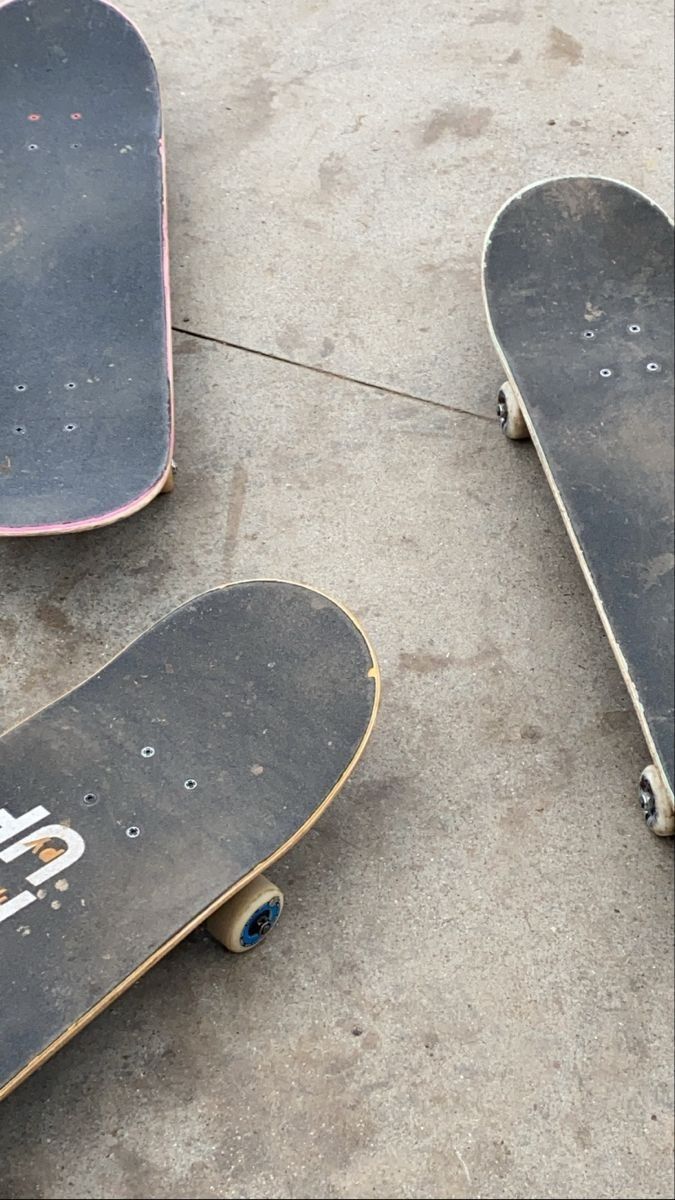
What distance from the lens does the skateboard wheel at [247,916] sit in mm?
2893

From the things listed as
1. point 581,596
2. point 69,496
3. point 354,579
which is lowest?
point 581,596

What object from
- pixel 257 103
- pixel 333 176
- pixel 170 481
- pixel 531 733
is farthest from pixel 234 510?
pixel 257 103

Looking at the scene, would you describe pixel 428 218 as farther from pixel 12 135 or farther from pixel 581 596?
pixel 581 596

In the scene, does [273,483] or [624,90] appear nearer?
[273,483]

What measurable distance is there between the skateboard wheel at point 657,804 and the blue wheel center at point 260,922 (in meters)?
0.91

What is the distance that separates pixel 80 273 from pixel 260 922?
2261 millimetres

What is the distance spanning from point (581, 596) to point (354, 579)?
638 mm

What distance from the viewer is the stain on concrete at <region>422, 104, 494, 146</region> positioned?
5.28 m

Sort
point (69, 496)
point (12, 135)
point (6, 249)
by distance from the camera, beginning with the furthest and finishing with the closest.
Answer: point (12, 135) < point (6, 249) < point (69, 496)

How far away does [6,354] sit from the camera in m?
3.93

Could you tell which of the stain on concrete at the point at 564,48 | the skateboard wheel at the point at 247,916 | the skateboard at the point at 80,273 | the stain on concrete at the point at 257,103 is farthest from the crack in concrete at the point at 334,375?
the stain on concrete at the point at 564,48

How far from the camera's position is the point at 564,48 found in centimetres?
572

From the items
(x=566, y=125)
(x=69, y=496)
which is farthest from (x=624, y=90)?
(x=69, y=496)

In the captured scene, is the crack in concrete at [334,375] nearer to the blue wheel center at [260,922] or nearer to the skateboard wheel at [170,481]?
the skateboard wheel at [170,481]
